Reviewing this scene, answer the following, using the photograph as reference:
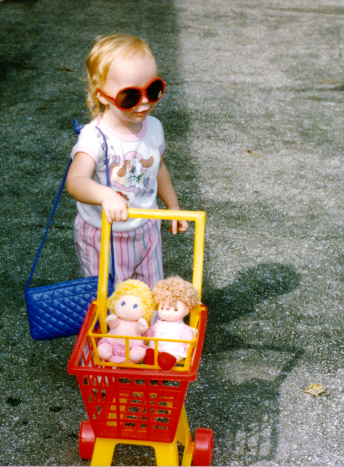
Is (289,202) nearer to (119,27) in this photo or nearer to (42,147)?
(42,147)

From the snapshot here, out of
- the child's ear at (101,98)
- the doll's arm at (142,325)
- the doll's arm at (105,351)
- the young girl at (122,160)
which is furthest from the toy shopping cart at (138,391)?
the child's ear at (101,98)

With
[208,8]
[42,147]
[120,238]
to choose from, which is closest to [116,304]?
[120,238]

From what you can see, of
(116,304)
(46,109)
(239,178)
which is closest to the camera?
(116,304)

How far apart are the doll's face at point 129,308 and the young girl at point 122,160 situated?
0.82ft

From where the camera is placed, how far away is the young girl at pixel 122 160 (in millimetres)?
1783

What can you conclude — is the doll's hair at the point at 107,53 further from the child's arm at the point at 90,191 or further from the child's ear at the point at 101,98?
the child's arm at the point at 90,191

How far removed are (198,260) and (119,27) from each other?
5.22 metres

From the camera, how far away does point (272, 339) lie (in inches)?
102

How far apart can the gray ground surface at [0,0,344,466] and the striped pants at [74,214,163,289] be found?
50 centimetres

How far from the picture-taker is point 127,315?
5.74 feet

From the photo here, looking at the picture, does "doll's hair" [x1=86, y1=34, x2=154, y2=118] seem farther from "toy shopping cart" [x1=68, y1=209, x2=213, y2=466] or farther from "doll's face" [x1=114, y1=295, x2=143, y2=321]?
"doll's face" [x1=114, y1=295, x2=143, y2=321]

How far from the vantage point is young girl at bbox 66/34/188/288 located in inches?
70.2

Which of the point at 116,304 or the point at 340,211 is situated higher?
the point at 116,304

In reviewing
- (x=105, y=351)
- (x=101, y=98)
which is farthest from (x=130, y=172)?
(x=105, y=351)
